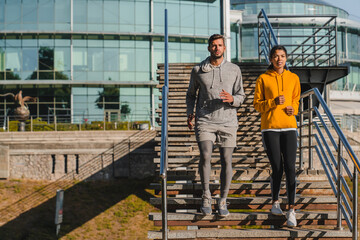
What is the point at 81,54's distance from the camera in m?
36.2

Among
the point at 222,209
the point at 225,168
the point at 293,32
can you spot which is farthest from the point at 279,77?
the point at 293,32

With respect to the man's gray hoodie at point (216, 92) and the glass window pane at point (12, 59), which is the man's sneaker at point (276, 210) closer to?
the man's gray hoodie at point (216, 92)

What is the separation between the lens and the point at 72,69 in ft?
118

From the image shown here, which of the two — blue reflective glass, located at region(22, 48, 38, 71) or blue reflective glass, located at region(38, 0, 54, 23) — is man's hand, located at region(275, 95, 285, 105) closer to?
blue reflective glass, located at region(22, 48, 38, 71)

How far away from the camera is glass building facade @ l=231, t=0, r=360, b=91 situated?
45.9m

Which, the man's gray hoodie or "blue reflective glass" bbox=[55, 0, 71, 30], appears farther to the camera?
"blue reflective glass" bbox=[55, 0, 71, 30]

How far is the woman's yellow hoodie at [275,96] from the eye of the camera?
16.5ft

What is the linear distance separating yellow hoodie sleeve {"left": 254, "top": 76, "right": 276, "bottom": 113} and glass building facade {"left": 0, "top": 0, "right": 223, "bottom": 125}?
30.5 meters

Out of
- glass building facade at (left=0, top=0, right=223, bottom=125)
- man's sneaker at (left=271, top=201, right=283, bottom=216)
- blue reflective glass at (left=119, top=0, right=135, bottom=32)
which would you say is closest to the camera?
man's sneaker at (left=271, top=201, right=283, bottom=216)

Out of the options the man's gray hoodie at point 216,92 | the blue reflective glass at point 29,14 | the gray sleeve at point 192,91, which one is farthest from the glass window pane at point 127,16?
the man's gray hoodie at point 216,92

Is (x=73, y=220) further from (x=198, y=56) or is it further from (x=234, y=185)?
(x=198, y=56)

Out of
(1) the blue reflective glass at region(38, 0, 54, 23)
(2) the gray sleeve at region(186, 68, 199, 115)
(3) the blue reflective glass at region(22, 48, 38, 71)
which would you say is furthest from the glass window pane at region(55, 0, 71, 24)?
(2) the gray sleeve at region(186, 68, 199, 115)

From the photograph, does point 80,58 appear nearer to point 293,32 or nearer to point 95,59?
point 95,59

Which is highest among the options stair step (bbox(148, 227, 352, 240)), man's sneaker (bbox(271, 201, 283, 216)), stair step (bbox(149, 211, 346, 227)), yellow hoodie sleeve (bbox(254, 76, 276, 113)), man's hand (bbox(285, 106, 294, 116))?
yellow hoodie sleeve (bbox(254, 76, 276, 113))
